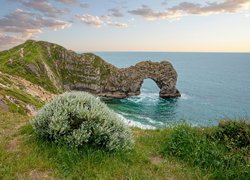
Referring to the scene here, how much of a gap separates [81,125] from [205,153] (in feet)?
15.7

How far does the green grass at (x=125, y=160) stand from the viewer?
9055 millimetres

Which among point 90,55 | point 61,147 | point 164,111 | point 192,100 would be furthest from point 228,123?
point 90,55

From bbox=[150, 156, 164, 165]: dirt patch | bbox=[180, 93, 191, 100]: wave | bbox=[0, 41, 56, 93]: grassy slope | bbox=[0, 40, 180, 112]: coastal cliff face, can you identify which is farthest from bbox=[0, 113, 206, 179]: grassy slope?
bbox=[180, 93, 191, 100]: wave

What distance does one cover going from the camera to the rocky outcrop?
5645 inches

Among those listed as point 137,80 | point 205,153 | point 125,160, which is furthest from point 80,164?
point 137,80

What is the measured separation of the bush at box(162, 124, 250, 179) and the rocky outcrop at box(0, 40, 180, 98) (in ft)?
417

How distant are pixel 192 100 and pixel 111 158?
134 meters

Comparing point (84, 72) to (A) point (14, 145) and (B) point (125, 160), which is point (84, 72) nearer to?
(A) point (14, 145)

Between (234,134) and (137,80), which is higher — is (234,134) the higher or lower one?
the higher one

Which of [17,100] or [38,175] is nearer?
[38,175]

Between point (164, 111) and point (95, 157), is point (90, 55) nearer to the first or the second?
point (164, 111)

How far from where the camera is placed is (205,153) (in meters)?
10.7

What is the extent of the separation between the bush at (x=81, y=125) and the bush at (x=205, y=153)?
6.47 feet

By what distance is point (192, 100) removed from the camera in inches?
5487
